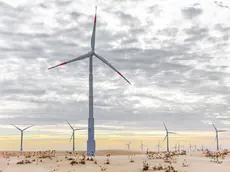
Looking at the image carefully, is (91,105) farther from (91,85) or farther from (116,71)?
(116,71)

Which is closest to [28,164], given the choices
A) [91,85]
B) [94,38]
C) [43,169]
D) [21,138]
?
[43,169]

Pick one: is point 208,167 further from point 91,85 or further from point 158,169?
point 91,85

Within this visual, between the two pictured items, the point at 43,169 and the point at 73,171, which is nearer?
the point at 73,171

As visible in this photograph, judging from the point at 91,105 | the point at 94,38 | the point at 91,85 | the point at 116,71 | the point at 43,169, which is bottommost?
the point at 43,169

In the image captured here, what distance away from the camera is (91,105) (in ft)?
215

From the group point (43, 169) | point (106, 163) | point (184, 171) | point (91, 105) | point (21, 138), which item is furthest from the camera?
point (21, 138)

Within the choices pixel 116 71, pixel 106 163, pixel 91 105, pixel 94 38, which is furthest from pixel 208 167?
pixel 94 38

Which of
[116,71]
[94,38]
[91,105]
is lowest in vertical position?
[91,105]

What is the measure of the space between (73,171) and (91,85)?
32.7 m

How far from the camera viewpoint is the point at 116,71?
255 feet

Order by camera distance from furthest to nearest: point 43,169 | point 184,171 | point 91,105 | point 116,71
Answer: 1. point 116,71
2. point 91,105
3. point 43,169
4. point 184,171

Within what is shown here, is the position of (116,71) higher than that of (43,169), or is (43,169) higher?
(116,71)

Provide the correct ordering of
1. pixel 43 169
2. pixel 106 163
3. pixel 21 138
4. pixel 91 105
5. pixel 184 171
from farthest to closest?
1. pixel 21 138
2. pixel 91 105
3. pixel 106 163
4. pixel 43 169
5. pixel 184 171

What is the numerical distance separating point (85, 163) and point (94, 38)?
150ft
